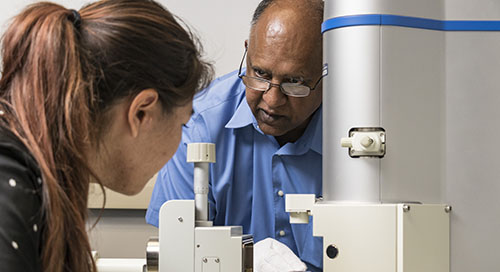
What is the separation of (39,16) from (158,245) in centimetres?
51

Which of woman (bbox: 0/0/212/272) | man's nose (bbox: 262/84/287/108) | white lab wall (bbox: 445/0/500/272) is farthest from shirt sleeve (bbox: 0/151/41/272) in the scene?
man's nose (bbox: 262/84/287/108)

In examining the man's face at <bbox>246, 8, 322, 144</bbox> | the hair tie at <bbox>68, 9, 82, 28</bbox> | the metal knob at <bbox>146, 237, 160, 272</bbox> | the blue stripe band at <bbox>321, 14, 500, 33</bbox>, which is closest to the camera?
the hair tie at <bbox>68, 9, 82, 28</bbox>

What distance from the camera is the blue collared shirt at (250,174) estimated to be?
176cm

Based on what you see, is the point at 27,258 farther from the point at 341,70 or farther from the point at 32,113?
the point at 341,70

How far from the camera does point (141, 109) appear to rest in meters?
1.02

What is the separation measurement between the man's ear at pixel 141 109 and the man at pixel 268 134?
2.10 ft

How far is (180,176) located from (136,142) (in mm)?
758

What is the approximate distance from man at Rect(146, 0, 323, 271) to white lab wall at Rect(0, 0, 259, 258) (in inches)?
29.8

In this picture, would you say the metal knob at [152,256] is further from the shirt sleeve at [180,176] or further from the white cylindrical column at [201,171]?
the shirt sleeve at [180,176]

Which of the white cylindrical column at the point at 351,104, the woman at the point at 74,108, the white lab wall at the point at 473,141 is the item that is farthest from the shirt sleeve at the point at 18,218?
the white lab wall at the point at 473,141

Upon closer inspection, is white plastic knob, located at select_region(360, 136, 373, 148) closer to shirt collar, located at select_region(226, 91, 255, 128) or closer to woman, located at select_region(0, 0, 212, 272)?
woman, located at select_region(0, 0, 212, 272)

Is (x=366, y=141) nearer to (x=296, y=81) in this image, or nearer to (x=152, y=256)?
(x=152, y=256)

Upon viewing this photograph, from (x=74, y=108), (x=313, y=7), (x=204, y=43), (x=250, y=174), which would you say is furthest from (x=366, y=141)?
(x=204, y=43)

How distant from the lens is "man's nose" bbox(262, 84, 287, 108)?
162 cm
